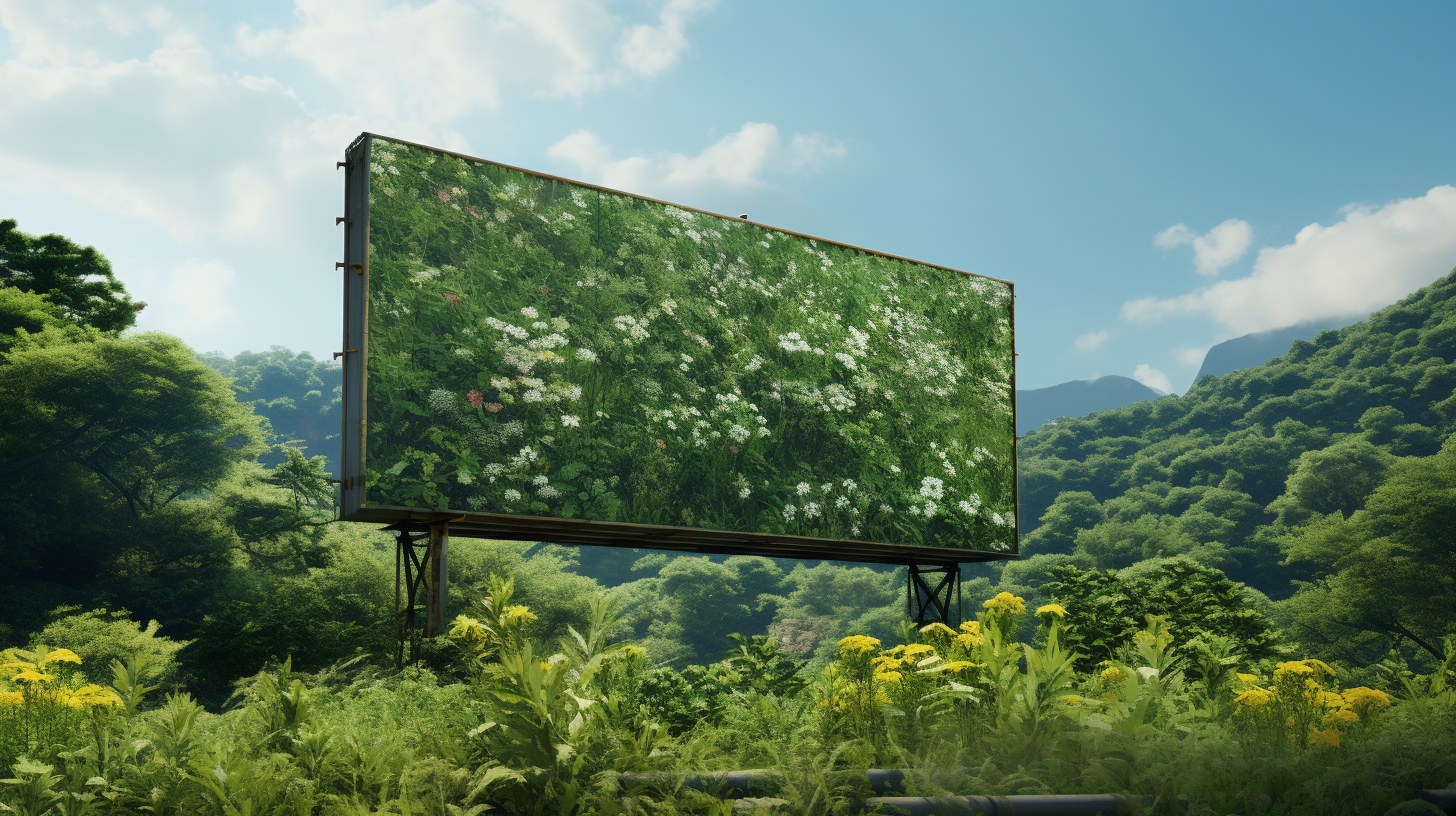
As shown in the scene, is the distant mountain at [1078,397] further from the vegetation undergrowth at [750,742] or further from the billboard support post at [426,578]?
the vegetation undergrowth at [750,742]

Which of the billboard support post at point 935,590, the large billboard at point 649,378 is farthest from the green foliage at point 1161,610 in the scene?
the large billboard at point 649,378

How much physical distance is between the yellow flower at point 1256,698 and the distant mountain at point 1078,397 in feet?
449

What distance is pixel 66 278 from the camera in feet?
90.2

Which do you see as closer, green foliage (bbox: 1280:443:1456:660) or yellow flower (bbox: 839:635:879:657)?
yellow flower (bbox: 839:635:879:657)

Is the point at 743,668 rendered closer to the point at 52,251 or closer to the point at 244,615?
the point at 244,615

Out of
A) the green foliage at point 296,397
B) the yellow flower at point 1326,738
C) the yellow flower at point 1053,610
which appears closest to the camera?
the yellow flower at point 1326,738

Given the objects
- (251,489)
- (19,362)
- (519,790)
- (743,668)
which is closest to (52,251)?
(19,362)

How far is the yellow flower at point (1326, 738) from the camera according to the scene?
4527mm

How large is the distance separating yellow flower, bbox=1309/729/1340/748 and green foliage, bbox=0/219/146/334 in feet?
104

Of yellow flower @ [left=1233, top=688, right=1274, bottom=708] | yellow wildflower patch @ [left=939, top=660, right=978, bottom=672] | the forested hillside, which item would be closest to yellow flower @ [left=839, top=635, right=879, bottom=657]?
yellow wildflower patch @ [left=939, top=660, right=978, bottom=672]

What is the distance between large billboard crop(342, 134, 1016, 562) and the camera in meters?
8.73

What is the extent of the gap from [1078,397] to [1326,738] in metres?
143

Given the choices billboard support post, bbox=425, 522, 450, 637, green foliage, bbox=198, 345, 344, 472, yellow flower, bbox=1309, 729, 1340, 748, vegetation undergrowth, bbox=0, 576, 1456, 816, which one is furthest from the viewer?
green foliage, bbox=198, 345, 344, 472

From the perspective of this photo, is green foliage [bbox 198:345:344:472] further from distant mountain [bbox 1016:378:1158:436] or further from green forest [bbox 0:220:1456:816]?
distant mountain [bbox 1016:378:1158:436]
